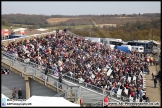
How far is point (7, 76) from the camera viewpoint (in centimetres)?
1617

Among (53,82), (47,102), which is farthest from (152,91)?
(47,102)

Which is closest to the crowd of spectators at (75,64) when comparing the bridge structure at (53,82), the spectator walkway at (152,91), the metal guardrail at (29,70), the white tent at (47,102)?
the bridge structure at (53,82)

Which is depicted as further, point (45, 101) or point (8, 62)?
point (8, 62)

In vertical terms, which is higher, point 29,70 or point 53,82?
point 29,70

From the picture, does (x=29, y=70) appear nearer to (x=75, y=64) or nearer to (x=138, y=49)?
(x=75, y=64)

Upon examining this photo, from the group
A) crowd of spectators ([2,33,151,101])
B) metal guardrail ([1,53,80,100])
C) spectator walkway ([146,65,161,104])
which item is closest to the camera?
metal guardrail ([1,53,80,100])

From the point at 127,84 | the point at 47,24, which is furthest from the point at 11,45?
the point at 47,24

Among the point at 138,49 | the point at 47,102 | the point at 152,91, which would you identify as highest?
the point at 138,49

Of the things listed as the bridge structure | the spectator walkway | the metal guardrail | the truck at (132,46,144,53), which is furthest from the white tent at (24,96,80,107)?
the truck at (132,46,144,53)

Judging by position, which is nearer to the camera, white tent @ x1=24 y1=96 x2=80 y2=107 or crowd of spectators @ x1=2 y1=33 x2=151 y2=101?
white tent @ x1=24 y1=96 x2=80 y2=107

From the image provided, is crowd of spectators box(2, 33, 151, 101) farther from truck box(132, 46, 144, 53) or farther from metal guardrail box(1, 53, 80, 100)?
truck box(132, 46, 144, 53)

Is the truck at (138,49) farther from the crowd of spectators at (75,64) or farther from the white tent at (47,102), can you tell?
the white tent at (47,102)

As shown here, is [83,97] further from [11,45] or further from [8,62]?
[11,45]

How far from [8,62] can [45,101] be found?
6.40m
